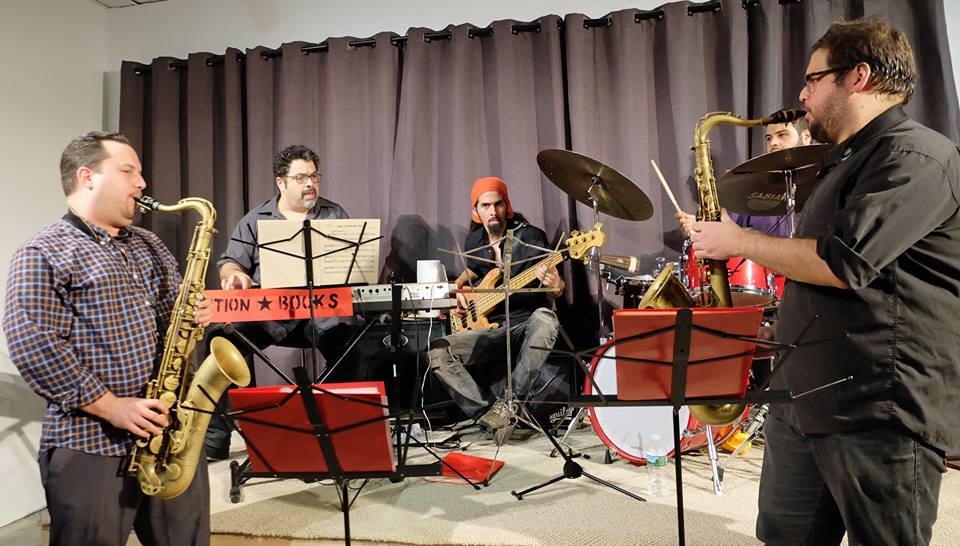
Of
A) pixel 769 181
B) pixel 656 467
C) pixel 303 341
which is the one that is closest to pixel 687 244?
pixel 769 181

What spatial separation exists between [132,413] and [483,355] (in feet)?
7.89

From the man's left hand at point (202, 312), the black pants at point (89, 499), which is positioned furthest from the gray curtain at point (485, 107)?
the black pants at point (89, 499)

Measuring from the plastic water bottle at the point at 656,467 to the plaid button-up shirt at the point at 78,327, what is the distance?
87.5 inches

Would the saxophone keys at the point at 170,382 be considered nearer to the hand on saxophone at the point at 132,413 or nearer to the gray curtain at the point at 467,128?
the hand on saxophone at the point at 132,413

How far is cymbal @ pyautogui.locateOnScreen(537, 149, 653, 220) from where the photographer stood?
378cm

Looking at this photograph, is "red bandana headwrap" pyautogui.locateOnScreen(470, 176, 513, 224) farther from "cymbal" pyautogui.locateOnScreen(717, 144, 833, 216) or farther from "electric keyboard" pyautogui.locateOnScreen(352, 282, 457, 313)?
"cymbal" pyautogui.locateOnScreen(717, 144, 833, 216)

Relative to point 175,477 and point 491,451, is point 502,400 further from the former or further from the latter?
point 175,477

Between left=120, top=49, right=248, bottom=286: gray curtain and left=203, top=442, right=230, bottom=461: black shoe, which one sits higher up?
left=120, top=49, right=248, bottom=286: gray curtain

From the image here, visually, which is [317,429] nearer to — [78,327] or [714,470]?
[78,327]

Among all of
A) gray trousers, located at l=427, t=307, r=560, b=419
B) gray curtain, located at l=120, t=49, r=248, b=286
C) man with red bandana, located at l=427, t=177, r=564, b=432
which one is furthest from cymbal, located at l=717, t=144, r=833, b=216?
gray curtain, located at l=120, t=49, r=248, b=286

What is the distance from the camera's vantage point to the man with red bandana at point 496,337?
409cm

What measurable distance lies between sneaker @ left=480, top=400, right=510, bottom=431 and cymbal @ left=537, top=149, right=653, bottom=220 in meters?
1.33

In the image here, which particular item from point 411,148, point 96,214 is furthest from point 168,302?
point 411,148

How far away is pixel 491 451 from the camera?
13.0ft
